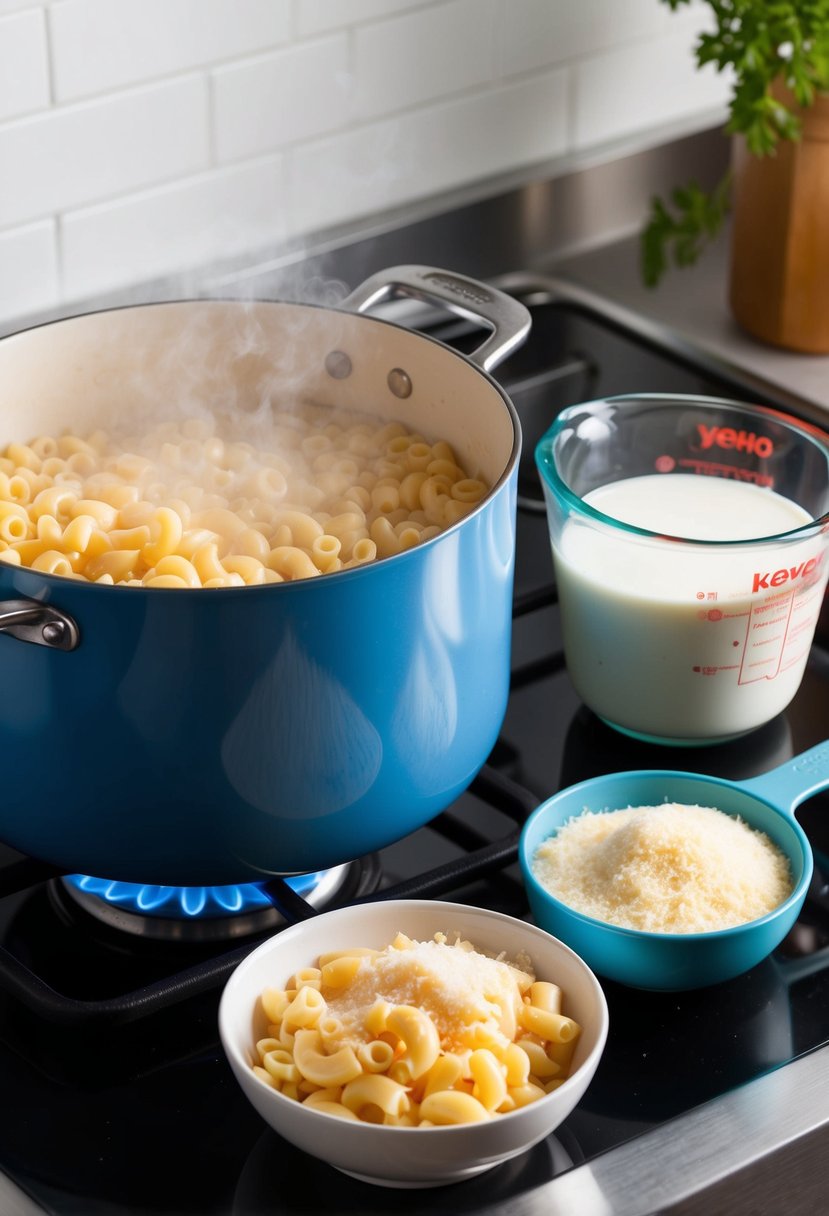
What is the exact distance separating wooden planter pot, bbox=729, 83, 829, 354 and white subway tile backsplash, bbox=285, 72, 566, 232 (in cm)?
22

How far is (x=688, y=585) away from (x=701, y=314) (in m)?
0.60

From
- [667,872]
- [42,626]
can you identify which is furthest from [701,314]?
[42,626]

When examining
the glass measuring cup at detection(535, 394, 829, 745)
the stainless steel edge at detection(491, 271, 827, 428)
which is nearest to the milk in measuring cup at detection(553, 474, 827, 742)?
the glass measuring cup at detection(535, 394, 829, 745)

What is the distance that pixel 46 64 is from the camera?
3.93 ft

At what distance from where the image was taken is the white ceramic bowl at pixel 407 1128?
67cm

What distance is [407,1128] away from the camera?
0.66 m

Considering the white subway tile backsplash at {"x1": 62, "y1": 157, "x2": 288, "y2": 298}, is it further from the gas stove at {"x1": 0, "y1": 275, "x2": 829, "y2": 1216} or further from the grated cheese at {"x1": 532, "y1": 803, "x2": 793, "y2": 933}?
the grated cheese at {"x1": 532, "y1": 803, "x2": 793, "y2": 933}

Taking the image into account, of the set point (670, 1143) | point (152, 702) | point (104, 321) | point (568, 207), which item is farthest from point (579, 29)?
point (670, 1143)

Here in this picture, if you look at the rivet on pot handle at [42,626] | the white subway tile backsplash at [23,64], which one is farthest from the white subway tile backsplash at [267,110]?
the rivet on pot handle at [42,626]

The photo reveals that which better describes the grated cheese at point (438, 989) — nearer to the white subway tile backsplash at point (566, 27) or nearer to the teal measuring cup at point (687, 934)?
the teal measuring cup at point (687, 934)

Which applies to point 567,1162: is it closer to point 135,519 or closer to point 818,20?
point 135,519

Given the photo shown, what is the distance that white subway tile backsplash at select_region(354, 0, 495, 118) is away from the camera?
4.56 feet

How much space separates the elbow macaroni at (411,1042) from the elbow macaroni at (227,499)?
0.22m

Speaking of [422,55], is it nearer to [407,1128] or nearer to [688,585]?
[688,585]
